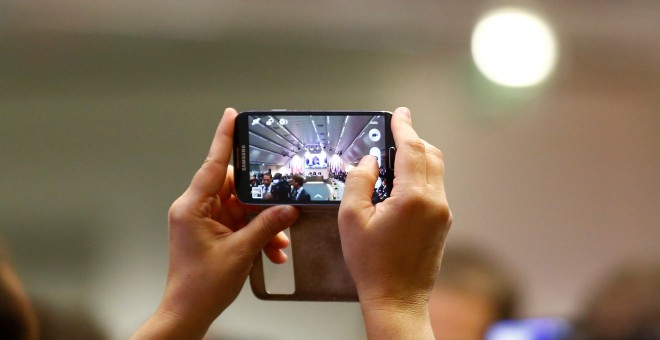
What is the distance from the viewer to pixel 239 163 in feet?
2.20

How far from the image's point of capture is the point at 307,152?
2.27 ft

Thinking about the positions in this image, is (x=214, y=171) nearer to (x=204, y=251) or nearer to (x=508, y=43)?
(x=204, y=251)

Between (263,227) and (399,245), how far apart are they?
16 centimetres

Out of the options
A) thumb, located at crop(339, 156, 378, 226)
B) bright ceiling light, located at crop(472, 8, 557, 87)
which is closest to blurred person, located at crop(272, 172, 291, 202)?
thumb, located at crop(339, 156, 378, 226)

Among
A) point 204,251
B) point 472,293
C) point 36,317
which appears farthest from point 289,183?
point 36,317

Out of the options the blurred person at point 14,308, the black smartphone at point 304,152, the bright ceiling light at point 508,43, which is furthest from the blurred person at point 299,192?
the blurred person at point 14,308

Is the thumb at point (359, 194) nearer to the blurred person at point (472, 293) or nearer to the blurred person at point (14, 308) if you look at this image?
the blurred person at point (472, 293)

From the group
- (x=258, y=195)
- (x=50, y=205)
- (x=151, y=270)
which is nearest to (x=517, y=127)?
(x=258, y=195)

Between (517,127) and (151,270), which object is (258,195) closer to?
(151,270)

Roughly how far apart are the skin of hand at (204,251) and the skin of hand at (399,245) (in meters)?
0.12

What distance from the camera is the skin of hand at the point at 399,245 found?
0.54m

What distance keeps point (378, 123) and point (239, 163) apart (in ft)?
0.52

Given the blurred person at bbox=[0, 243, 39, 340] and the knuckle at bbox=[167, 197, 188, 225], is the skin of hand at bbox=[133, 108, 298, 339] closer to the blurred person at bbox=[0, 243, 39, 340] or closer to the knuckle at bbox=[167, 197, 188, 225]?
the knuckle at bbox=[167, 197, 188, 225]

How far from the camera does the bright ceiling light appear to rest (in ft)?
3.37
